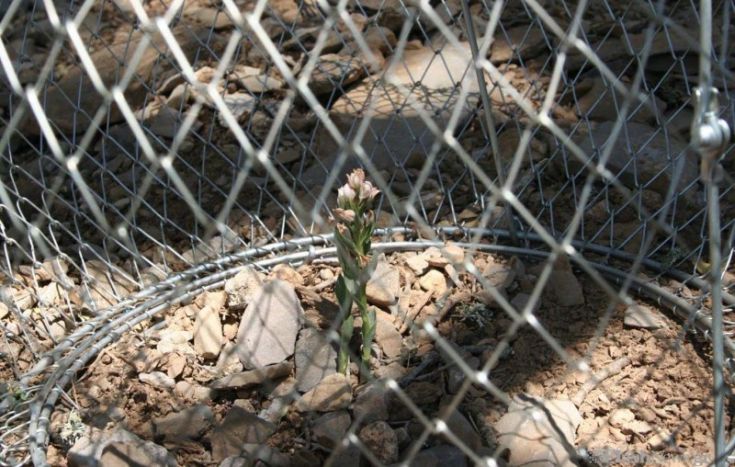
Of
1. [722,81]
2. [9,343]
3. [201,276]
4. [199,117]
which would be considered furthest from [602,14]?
[9,343]

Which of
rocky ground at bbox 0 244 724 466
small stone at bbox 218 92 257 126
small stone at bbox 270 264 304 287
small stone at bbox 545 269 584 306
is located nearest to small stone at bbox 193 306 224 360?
rocky ground at bbox 0 244 724 466

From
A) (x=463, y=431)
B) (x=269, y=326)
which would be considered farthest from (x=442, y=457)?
(x=269, y=326)

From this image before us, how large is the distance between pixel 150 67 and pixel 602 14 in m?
1.24

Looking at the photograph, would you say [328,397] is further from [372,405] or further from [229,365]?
[229,365]

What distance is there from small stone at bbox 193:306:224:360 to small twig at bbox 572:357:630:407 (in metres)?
0.63

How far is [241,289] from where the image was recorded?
1979 millimetres

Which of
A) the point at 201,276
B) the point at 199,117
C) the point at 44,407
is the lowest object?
the point at 44,407

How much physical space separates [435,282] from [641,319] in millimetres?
380

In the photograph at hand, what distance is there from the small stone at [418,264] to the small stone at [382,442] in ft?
1.47

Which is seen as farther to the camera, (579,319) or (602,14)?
(602,14)

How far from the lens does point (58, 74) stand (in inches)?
121

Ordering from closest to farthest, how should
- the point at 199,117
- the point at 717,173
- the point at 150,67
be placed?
the point at 717,173 < the point at 199,117 < the point at 150,67

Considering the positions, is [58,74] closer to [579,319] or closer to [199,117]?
[199,117]

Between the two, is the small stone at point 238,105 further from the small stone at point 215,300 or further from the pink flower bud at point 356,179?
Answer: the pink flower bud at point 356,179
